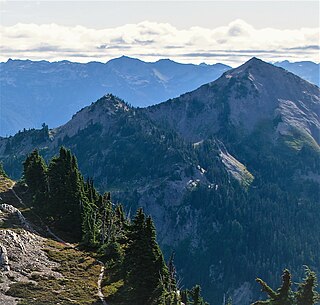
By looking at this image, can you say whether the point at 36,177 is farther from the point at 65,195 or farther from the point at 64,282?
the point at 64,282

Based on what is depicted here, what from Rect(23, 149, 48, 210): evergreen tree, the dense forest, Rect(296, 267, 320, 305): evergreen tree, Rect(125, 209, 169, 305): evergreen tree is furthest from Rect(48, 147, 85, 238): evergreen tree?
Rect(296, 267, 320, 305): evergreen tree

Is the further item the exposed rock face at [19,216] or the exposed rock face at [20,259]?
the exposed rock face at [19,216]

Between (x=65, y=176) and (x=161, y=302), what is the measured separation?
51994 mm

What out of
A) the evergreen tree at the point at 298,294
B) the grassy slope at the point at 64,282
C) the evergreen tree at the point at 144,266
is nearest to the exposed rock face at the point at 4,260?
the grassy slope at the point at 64,282

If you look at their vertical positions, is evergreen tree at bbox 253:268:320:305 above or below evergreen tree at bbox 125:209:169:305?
above

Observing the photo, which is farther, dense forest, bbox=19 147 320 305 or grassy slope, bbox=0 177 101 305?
grassy slope, bbox=0 177 101 305

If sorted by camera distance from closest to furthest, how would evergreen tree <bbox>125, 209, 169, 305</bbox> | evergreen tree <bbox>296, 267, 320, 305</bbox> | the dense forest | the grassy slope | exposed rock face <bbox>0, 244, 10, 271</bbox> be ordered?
evergreen tree <bbox>296, 267, 320, 305</bbox>, the dense forest, the grassy slope, exposed rock face <bbox>0, 244, 10, 271</bbox>, evergreen tree <bbox>125, 209, 169, 305</bbox>

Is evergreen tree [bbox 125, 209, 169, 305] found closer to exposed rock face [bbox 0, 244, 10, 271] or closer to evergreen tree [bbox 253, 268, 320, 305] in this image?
Result: exposed rock face [bbox 0, 244, 10, 271]

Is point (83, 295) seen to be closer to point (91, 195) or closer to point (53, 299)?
point (53, 299)

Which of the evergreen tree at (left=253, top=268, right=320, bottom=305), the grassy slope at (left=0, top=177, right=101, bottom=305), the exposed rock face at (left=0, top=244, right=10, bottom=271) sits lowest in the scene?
the grassy slope at (left=0, top=177, right=101, bottom=305)

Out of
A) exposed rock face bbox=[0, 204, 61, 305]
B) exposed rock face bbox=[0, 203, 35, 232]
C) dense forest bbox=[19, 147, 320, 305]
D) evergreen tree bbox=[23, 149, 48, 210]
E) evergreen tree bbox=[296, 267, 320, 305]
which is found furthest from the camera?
evergreen tree bbox=[23, 149, 48, 210]

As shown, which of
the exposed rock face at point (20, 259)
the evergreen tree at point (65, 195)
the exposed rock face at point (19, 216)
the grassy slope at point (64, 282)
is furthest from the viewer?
the evergreen tree at point (65, 195)

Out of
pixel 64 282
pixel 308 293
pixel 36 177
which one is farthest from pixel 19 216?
pixel 308 293

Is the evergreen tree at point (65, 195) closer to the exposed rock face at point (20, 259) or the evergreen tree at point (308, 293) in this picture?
the exposed rock face at point (20, 259)
